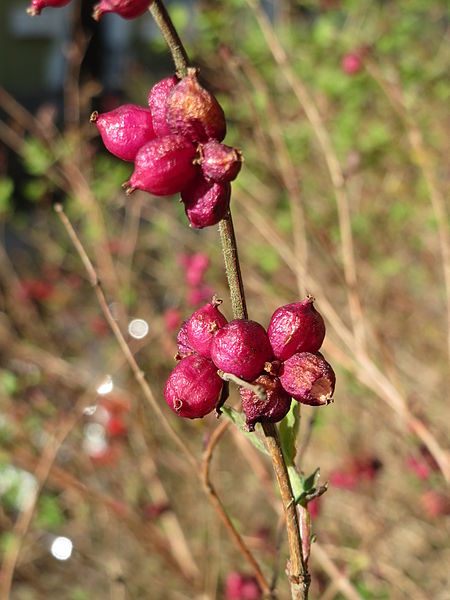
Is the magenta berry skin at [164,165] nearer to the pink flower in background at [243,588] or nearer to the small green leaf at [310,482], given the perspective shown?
the small green leaf at [310,482]

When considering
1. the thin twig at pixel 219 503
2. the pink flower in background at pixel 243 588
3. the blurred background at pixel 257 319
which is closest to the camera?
the thin twig at pixel 219 503

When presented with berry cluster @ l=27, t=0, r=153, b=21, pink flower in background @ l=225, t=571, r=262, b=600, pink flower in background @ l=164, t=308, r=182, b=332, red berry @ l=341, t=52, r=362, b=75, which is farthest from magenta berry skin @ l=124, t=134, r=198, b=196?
red berry @ l=341, t=52, r=362, b=75

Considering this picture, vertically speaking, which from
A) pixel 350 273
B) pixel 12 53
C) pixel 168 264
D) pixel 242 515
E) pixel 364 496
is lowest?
pixel 364 496

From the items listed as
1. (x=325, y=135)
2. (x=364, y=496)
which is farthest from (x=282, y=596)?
(x=325, y=135)

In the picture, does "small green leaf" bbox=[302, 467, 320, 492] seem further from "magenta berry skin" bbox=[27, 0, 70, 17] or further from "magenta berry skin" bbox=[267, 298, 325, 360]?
"magenta berry skin" bbox=[27, 0, 70, 17]

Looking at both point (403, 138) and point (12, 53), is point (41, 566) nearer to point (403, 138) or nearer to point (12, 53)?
point (403, 138)

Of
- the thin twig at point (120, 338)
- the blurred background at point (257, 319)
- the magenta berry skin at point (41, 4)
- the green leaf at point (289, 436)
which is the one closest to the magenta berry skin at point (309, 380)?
the green leaf at point (289, 436)
